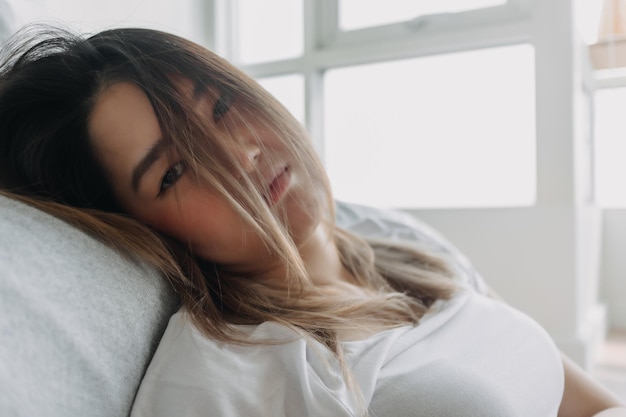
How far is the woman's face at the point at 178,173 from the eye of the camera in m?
0.67

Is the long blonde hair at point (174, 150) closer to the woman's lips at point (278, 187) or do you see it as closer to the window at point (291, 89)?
the woman's lips at point (278, 187)

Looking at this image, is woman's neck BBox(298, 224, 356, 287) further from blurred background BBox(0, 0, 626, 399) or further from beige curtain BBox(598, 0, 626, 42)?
beige curtain BBox(598, 0, 626, 42)

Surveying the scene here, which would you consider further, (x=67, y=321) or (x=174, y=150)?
(x=174, y=150)

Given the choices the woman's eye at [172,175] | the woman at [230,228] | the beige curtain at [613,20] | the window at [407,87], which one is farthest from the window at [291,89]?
the woman's eye at [172,175]

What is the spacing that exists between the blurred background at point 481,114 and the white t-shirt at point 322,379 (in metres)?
0.98

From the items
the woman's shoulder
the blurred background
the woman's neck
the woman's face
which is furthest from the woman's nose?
the blurred background

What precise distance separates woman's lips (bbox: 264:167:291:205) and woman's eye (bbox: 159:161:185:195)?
0.39 feet

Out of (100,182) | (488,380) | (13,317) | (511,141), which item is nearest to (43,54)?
(100,182)

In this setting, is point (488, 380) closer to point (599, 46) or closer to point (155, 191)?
point (155, 191)

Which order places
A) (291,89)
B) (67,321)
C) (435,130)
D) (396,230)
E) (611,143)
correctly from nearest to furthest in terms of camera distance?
(67,321) → (396,230) → (611,143) → (435,130) → (291,89)

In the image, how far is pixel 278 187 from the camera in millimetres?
743

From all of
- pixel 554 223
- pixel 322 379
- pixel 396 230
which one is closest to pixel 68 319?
pixel 322 379

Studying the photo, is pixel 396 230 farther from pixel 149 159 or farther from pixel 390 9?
pixel 390 9

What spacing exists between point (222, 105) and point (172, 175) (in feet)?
0.39
